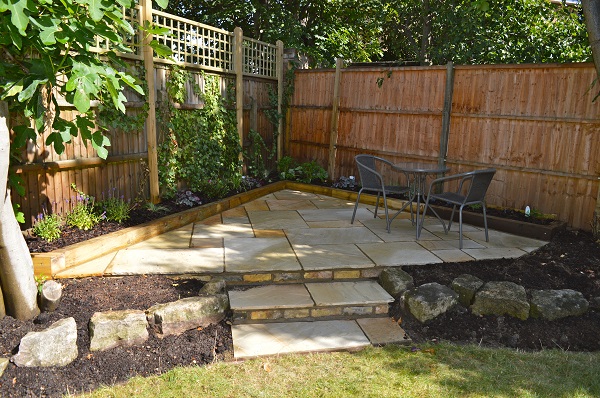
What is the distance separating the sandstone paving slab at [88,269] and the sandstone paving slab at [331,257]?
1627mm

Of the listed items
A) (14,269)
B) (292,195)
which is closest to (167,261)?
(14,269)

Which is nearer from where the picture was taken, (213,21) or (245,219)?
(245,219)

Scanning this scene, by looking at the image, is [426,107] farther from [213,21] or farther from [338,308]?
[213,21]

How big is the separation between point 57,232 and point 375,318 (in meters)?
2.75

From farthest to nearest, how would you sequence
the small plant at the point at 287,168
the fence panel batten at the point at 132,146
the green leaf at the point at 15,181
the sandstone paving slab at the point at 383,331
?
the small plant at the point at 287,168 → the fence panel batten at the point at 132,146 → the green leaf at the point at 15,181 → the sandstone paving slab at the point at 383,331

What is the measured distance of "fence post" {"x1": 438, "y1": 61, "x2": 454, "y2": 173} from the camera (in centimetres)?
610

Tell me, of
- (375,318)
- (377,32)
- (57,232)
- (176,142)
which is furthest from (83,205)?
(377,32)

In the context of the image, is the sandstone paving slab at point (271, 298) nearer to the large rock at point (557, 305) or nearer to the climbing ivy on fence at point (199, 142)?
the large rock at point (557, 305)

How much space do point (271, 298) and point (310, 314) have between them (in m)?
0.31

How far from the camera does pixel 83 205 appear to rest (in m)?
4.38

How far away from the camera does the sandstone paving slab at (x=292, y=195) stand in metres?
6.89

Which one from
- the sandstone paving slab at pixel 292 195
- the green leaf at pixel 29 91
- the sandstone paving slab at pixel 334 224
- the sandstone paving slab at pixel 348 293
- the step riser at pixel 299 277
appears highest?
the green leaf at pixel 29 91

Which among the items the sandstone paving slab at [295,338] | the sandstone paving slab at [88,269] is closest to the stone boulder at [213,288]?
the sandstone paving slab at [295,338]

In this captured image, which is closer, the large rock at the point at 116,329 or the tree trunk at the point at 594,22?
the large rock at the point at 116,329
